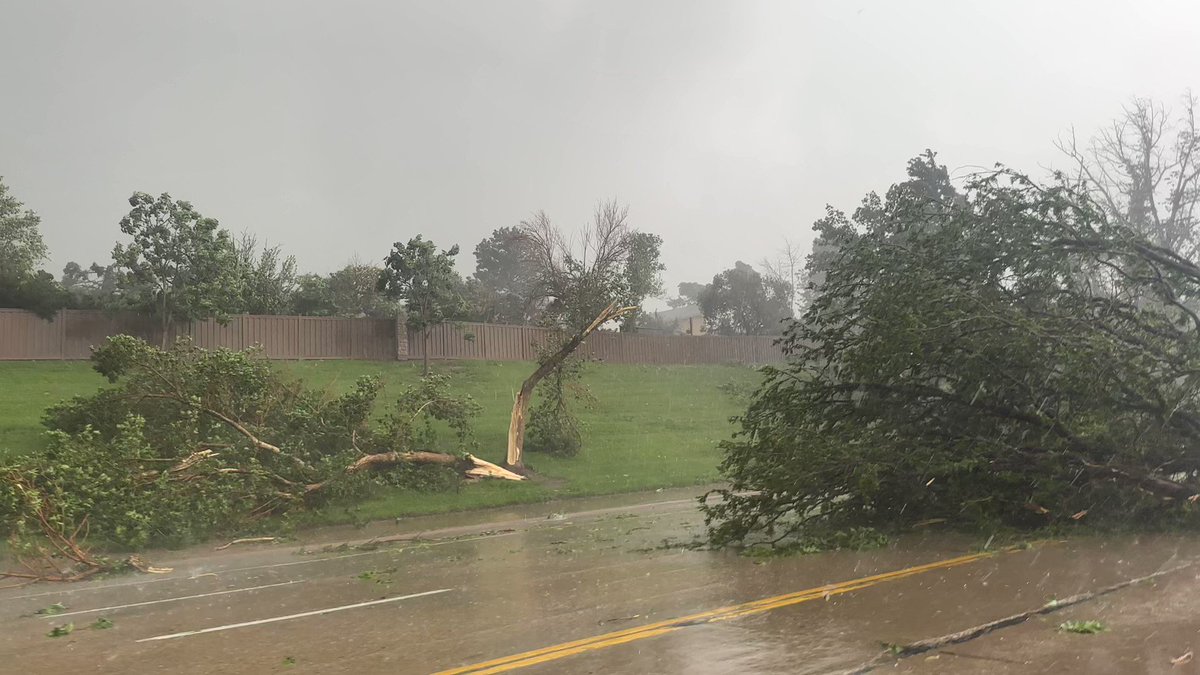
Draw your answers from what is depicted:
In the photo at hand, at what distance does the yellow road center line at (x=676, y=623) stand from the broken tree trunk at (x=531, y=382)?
14.5 m

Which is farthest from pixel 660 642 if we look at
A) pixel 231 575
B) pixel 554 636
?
pixel 231 575

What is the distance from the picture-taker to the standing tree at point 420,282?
112 ft

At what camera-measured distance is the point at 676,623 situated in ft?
23.0

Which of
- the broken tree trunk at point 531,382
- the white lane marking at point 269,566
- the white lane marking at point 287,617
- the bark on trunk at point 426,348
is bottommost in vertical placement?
the white lane marking at point 269,566

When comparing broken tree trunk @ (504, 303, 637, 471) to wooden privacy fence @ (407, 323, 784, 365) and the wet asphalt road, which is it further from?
the wet asphalt road

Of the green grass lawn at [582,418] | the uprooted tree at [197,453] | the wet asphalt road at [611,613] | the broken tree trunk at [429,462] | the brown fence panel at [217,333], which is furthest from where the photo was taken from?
the brown fence panel at [217,333]

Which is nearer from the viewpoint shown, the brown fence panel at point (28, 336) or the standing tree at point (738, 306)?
the brown fence panel at point (28, 336)

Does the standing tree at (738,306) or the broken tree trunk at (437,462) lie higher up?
the standing tree at (738,306)

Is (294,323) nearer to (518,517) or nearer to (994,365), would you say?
(518,517)

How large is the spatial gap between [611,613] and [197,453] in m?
11.5

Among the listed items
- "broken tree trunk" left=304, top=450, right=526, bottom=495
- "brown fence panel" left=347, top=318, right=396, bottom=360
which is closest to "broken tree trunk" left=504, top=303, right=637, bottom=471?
"broken tree trunk" left=304, top=450, right=526, bottom=495

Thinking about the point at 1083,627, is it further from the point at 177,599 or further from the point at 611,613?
the point at 177,599

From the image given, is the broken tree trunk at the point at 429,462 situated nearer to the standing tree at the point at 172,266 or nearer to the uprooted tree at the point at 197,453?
the uprooted tree at the point at 197,453

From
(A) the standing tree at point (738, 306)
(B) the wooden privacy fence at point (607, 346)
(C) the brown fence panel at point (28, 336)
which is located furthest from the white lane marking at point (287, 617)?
(A) the standing tree at point (738, 306)
